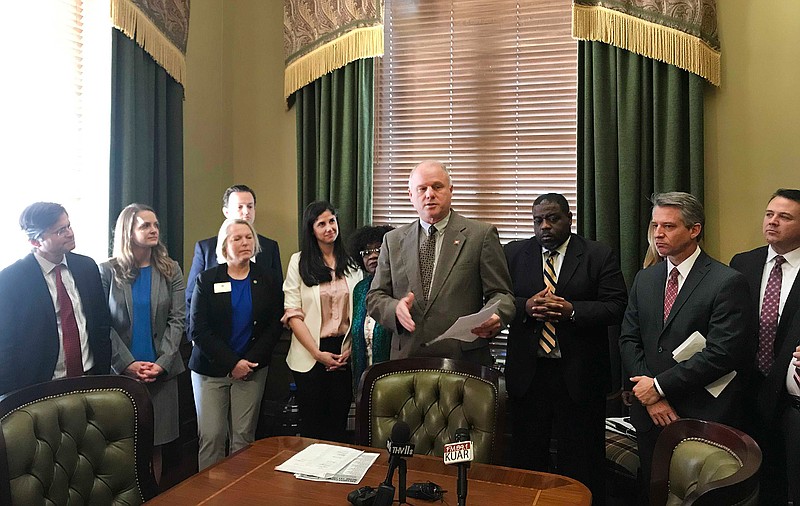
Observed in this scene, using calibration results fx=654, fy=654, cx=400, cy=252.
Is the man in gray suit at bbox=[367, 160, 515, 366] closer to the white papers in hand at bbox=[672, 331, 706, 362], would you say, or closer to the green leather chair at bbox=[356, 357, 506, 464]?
Result: the green leather chair at bbox=[356, 357, 506, 464]

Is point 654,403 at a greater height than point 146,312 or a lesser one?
lesser

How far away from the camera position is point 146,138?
3.65 meters

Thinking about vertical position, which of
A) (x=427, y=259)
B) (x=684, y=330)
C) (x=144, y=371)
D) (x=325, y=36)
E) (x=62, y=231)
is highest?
(x=325, y=36)

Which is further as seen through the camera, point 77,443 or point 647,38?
point 647,38

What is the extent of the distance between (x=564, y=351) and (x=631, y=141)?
53.8 inches

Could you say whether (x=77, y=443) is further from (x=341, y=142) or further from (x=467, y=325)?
(x=341, y=142)

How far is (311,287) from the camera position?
10.3 feet

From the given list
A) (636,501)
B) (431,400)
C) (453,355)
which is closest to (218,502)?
(431,400)

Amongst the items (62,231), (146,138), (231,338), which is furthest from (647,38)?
(62,231)

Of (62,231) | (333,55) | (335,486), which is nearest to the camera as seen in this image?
(335,486)

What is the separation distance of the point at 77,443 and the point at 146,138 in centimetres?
217

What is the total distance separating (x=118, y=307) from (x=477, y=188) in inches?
84.3

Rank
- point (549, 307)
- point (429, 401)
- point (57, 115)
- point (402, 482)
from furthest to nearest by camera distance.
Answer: point (57, 115) → point (549, 307) → point (429, 401) → point (402, 482)

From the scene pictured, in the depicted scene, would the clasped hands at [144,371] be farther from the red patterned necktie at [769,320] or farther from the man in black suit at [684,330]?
the red patterned necktie at [769,320]
